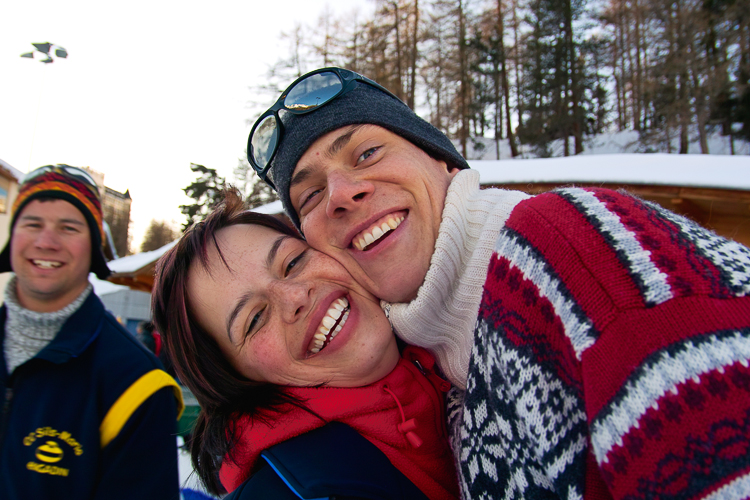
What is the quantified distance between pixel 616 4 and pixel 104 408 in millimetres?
29985

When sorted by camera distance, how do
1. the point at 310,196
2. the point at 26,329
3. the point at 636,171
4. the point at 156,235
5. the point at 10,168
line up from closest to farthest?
the point at 310,196
the point at 26,329
the point at 636,171
the point at 10,168
the point at 156,235

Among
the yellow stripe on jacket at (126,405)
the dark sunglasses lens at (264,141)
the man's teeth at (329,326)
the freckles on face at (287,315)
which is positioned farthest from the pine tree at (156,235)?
the man's teeth at (329,326)

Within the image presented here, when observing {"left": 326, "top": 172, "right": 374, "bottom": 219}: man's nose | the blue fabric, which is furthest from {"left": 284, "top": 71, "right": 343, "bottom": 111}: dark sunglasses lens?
the blue fabric

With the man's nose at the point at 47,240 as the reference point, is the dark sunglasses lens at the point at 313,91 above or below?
above

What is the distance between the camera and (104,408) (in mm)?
1964

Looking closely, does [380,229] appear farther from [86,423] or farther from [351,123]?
[86,423]

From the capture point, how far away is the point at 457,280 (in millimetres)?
1372

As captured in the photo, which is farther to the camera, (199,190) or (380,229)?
(199,190)

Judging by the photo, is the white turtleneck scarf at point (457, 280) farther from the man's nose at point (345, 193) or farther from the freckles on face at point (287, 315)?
the man's nose at point (345, 193)

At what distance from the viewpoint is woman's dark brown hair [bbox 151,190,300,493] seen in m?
1.58

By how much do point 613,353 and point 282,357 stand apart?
3.66 ft

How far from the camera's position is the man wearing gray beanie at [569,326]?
25.7 inches

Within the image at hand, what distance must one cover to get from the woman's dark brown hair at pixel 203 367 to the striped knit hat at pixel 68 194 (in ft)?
2.78

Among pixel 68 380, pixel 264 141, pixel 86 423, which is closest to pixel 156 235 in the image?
pixel 68 380
